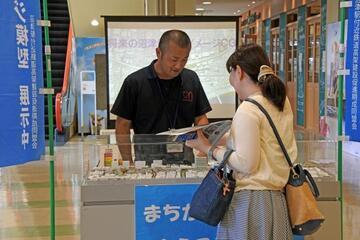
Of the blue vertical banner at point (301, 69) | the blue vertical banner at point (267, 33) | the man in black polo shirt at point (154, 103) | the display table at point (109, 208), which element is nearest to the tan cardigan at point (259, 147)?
the display table at point (109, 208)

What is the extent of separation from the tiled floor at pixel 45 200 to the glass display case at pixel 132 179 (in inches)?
26.2

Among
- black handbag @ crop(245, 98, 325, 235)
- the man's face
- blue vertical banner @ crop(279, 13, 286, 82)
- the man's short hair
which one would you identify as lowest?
black handbag @ crop(245, 98, 325, 235)

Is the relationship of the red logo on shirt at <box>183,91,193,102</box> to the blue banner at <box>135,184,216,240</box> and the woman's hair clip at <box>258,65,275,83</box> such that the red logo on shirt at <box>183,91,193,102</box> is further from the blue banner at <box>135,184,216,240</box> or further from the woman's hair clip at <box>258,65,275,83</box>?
Result: the woman's hair clip at <box>258,65,275,83</box>

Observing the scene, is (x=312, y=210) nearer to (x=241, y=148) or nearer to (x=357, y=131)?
(x=241, y=148)

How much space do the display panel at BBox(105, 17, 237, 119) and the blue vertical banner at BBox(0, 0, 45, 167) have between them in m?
2.41

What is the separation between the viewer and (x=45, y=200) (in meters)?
6.73

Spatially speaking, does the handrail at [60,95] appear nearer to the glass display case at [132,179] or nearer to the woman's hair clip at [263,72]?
the glass display case at [132,179]

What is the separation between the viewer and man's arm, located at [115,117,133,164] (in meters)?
3.30

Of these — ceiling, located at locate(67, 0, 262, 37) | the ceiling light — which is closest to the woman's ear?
ceiling, located at locate(67, 0, 262, 37)

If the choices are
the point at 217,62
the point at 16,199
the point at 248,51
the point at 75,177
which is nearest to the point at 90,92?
the point at 75,177

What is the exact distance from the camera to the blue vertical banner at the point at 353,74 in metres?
3.21

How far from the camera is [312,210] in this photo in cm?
238

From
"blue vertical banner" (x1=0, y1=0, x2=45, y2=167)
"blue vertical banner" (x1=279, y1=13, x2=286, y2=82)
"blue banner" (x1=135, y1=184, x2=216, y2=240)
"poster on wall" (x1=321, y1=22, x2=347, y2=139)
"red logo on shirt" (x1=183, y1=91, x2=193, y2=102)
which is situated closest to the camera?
"blue vertical banner" (x1=0, y1=0, x2=45, y2=167)

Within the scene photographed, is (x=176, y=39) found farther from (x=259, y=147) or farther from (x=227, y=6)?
(x=227, y=6)
